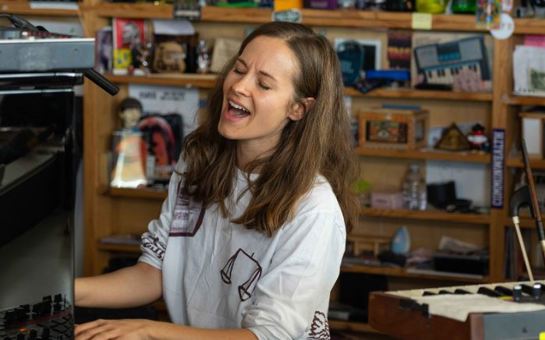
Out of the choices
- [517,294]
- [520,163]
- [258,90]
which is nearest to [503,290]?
[517,294]

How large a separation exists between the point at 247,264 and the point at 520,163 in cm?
248

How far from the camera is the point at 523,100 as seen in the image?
13.7 feet

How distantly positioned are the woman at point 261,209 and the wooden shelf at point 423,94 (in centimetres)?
219

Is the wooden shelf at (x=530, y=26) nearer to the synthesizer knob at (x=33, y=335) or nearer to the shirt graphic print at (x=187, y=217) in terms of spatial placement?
the shirt graphic print at (x=187, y=217)

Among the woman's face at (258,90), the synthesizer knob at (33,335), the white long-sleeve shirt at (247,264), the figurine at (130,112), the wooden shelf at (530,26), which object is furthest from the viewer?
the figurine at (130,112)

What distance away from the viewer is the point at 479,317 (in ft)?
5.69

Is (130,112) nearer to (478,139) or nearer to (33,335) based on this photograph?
(478,139)

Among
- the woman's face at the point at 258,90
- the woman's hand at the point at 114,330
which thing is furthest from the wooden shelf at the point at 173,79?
the woman's hand at the point at 114,330

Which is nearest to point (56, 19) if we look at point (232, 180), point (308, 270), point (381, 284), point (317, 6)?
point (317, 6)

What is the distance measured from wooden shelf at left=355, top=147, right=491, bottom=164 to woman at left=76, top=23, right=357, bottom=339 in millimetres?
2194

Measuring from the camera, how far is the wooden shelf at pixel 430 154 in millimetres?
4246

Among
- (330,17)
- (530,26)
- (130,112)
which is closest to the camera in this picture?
(530,26)

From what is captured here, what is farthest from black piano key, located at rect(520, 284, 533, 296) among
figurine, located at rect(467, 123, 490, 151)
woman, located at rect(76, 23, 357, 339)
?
figurine, located at rect(467, 123, 490, 151)

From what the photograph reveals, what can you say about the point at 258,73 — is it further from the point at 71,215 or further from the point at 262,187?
Result: the point at 71,215
